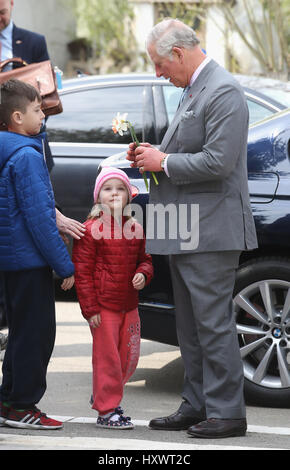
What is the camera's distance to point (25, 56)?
6102mm

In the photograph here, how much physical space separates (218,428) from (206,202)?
1.03m

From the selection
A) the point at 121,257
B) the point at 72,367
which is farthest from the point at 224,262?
the point at 72,367

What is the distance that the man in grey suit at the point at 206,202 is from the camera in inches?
174

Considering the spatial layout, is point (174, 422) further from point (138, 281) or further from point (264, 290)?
point (264, 290)

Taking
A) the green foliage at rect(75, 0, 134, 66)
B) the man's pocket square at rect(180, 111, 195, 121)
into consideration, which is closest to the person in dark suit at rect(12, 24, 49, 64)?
the man's pocket square at rect(180, 111, 195, 121)

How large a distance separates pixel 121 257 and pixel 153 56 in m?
1.00

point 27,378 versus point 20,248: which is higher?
point 20,248

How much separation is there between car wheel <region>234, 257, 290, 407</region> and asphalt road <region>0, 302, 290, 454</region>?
0.36 feet

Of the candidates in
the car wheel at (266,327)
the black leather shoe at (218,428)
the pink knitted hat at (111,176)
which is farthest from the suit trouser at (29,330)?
the car wheel at (266,327)

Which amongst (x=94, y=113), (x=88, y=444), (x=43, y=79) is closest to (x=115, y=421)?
(x=88, y=444)

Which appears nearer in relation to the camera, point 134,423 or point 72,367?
point 134,423

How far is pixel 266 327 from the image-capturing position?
5211 millimetres
